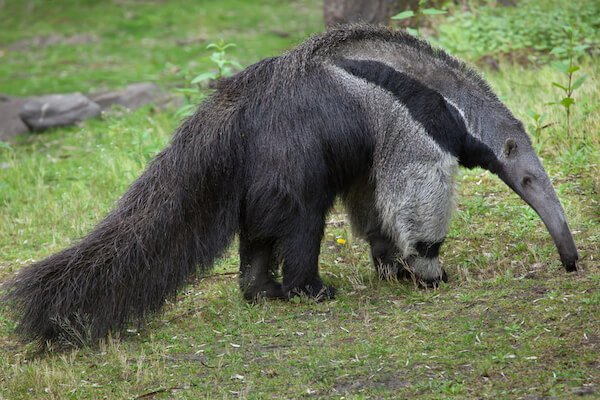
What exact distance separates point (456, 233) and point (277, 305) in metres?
2.04

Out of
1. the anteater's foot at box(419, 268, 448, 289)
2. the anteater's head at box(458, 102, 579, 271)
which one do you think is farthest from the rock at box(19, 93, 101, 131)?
the anteater's head at box(458, 102, 579, 271)

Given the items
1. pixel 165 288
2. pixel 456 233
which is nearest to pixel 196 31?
pixel 456 233

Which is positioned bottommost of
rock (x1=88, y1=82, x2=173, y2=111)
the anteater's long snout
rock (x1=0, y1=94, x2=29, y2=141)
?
rock (x1=0, y1=94, x2=29, y2=141)

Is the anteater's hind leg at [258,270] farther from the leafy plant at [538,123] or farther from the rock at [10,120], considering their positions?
the rock at [10,120]

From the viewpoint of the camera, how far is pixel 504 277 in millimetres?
6531

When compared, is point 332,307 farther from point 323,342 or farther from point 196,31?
point 196,31

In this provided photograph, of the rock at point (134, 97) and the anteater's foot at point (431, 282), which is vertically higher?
the rock at point (134, 97)

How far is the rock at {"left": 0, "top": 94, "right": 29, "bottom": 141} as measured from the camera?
1370 centimetres

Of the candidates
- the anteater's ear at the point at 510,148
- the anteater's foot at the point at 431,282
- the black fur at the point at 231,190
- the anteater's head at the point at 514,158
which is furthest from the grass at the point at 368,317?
the anteater's ear at the point at 510,148

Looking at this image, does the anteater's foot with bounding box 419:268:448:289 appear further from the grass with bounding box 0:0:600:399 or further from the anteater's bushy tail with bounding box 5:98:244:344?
the anteater's bushy tail with bounding box 5:98:244:344

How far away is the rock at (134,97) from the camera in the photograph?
14273 millimetres

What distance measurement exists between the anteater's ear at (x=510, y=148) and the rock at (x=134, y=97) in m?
8.63

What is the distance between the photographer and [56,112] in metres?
13.9

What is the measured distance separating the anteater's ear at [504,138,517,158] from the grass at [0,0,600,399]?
90 cm
